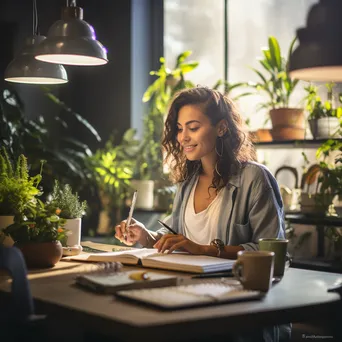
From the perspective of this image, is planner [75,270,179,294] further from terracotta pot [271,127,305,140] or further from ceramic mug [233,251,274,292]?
terracotta pot [271,127,305,140]

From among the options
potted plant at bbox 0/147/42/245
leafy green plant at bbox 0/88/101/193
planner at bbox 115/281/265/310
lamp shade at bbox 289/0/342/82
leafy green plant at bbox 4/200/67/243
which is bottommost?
planner at bbox 115/281/265/310

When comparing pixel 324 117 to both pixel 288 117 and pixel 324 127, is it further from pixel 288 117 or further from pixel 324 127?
pixel 288 117

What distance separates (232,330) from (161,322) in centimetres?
22

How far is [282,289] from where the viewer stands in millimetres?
2213

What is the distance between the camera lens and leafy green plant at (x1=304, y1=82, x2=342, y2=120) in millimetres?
4512

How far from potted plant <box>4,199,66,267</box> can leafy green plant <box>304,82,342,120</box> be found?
233 cm

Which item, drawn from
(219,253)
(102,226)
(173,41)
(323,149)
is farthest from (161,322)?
(173,41)

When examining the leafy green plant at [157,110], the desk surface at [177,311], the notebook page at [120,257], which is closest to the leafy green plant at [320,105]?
the leafy green plant at [157,110]

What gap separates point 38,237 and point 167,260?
0.48m

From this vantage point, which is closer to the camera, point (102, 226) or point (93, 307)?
point (93, 307)

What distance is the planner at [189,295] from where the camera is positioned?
1.89 m

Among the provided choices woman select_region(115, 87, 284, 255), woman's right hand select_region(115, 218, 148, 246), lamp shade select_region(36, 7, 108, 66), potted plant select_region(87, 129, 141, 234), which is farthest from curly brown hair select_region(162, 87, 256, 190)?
potted plant select_region(87, 129, 141, 234)

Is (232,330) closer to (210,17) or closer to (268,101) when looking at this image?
(268,101)

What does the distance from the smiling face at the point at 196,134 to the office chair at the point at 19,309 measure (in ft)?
4.54
